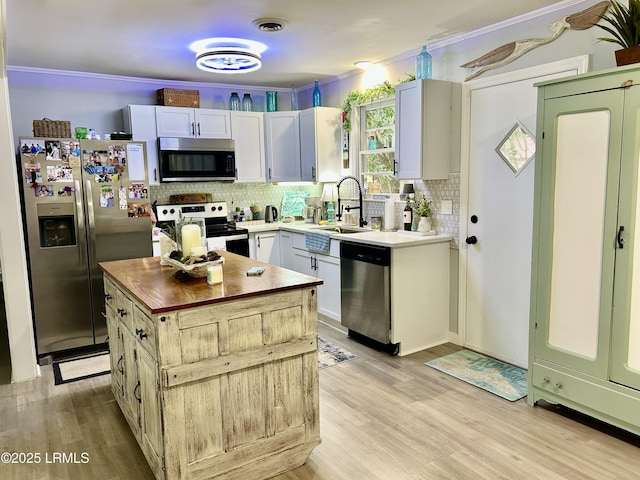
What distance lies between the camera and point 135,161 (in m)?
4.07

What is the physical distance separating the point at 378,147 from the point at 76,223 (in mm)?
2888

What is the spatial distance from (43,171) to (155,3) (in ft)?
5.52

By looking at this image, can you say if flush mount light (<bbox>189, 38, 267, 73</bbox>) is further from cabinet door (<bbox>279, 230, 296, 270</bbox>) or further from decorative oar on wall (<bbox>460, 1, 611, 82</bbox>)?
cabinet door (<bbox>279, 230, 296, 270</bbox>)

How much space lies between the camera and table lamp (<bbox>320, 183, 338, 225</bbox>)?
5324mm

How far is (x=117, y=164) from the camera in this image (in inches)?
157

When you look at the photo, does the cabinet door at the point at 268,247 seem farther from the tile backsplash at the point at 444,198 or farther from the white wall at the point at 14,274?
the white wall at the point at 14,274

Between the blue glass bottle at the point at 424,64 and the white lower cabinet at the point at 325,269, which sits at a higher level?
the blue glass bottle at the point at 424,64

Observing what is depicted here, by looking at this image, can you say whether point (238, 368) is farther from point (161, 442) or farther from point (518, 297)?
point (518, 297)

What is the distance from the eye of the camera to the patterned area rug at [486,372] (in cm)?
316

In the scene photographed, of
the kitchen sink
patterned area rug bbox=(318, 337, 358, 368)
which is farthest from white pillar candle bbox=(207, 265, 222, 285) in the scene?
the kitchen sink

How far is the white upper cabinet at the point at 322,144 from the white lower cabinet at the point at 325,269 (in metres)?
0.78

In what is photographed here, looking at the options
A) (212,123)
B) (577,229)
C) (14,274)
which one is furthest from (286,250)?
(577,229)

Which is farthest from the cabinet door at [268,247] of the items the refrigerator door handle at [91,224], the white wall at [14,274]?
the white wall at [14,274]

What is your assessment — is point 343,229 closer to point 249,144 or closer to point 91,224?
point 249,144
